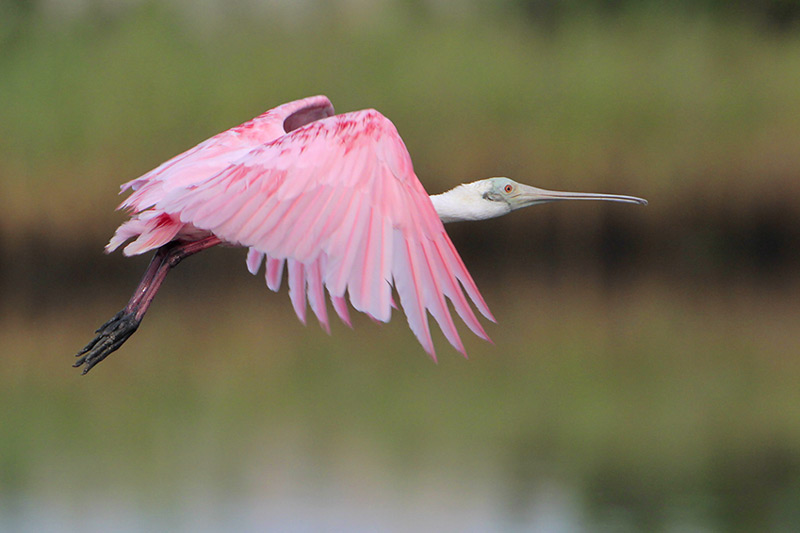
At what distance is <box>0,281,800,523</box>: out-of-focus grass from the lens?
29.5ft

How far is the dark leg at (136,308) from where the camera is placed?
17.8 feet

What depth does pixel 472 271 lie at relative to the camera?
15500mm

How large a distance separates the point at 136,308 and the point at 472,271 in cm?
1018

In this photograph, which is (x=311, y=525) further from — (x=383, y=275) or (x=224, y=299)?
(x=224, y=299)

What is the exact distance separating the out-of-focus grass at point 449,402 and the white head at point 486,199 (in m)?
2.43

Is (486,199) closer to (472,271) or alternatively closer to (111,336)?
(111,336)

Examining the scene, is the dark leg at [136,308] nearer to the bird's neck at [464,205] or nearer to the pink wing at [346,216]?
the pink wing at [346,216]

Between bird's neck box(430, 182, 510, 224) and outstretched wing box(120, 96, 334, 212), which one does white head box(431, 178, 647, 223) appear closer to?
bird's neck box(430, 182, 510, 224)

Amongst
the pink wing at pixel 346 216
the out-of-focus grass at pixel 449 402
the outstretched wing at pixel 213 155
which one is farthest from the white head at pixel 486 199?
the out-of-focus grass at pixel 449 402

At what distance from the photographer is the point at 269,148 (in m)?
4.92

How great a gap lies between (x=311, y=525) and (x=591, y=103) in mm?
7052

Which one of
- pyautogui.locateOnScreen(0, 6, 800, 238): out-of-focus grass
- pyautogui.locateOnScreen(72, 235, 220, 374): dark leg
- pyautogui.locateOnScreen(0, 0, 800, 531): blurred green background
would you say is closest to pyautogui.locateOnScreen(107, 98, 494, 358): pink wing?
pyautogui.locateOnScreen(72, 235, 220, 374): dark leg

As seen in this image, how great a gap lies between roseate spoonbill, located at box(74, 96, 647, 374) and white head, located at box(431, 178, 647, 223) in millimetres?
917

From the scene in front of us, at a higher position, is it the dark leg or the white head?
the white head
